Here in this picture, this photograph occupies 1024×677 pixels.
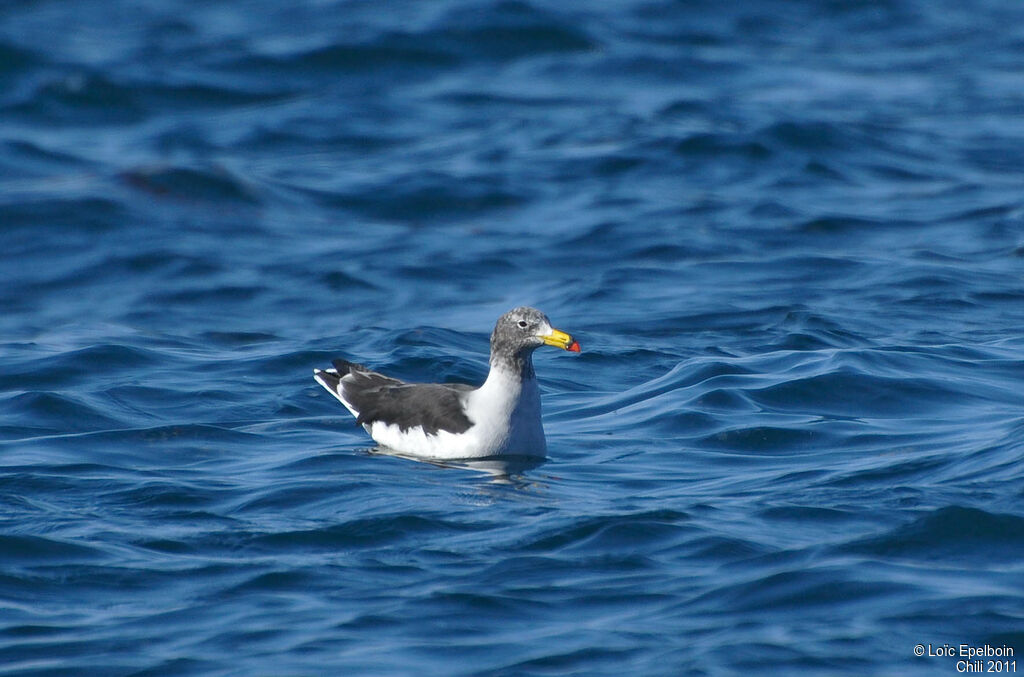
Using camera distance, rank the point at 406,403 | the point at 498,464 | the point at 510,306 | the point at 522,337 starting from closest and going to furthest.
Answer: the point at 498,464
the point at 522,337
the point at 406,403
the point at 510,306

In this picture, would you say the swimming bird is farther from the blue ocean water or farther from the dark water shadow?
the blue ocean water

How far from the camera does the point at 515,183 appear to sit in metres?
22.1

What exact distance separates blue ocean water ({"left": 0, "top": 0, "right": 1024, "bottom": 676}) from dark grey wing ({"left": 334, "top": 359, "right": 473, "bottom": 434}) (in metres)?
0.31

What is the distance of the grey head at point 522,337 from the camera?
11102 millimetres

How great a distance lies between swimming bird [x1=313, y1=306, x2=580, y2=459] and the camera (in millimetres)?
10953

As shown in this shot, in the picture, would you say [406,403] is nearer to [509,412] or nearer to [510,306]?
[509,412]

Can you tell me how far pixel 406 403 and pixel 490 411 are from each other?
774mm

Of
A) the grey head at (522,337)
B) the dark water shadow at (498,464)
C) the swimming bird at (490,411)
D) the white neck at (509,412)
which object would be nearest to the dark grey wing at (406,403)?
the swimming bird at (490,411)

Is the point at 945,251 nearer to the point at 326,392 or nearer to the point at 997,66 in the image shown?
the point at 326,392

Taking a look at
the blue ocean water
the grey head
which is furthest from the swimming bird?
the blue ocean water

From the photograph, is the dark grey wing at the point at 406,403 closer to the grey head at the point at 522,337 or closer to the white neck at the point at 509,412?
the white neck at the point at 509,412

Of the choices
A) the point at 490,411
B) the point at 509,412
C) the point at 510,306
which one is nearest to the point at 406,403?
the point at 490,411

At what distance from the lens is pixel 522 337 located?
11.2m

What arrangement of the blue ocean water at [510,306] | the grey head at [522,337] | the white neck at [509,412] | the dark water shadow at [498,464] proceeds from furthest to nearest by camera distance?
the grey head at [522,337] → the white neck at [509,412] → the dark water shadow at [498,464] → the blue ocean water at [510,306]
